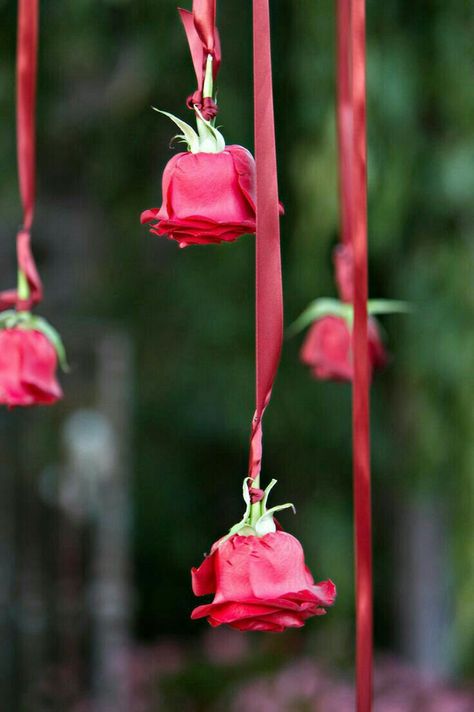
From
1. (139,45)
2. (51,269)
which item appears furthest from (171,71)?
(51,269)

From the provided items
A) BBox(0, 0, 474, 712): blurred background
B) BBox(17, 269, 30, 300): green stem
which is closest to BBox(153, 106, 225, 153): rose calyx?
BBox(17, 269, 30, 300): green stem

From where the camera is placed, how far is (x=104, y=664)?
2.88 meters

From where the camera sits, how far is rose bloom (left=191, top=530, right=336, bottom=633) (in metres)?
0.46

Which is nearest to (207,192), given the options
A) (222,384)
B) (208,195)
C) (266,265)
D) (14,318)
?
(208,195)

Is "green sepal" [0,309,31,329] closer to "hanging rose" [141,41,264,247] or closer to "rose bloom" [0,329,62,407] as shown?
"rose bloom" [0,329,62,407]

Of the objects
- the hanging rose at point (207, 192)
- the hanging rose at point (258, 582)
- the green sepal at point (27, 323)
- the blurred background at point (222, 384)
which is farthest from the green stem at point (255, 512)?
the blurred background at point (222, 384)

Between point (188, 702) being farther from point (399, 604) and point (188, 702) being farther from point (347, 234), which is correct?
point (347, 234)

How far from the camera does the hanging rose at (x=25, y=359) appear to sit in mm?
649

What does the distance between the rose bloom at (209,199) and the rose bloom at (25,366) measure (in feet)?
0.53

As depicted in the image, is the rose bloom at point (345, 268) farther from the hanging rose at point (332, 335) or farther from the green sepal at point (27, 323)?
the green sepal at point (27, 323)

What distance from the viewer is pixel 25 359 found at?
0.65m

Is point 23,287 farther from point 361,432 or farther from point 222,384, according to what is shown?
point 222,384

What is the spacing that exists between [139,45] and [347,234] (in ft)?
4.37

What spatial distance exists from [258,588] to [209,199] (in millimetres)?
149
